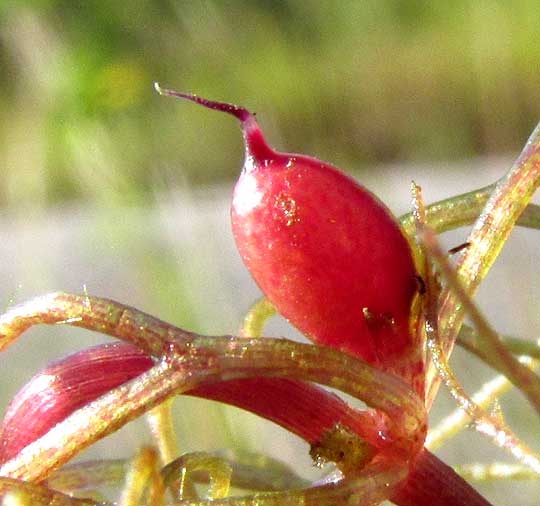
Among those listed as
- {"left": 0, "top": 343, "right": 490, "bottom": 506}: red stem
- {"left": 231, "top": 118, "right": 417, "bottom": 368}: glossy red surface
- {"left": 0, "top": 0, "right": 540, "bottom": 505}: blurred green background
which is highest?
{"left": 0, "top": 0, "right": 540, "bottom": 505}: blurred green background

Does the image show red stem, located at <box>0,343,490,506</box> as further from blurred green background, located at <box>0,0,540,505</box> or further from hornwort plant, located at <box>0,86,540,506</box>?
blurred green background, located at <box>0,0,540,505</box>

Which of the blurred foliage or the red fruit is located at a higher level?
the blurred foliage

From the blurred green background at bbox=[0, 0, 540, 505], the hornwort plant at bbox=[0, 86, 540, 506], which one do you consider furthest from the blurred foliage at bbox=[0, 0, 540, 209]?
the hornwort plant at bbox=[0, 86, 540, 506]

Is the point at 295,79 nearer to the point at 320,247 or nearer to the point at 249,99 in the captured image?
the point at 249,99

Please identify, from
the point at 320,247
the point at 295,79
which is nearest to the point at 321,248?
the point at 320,247

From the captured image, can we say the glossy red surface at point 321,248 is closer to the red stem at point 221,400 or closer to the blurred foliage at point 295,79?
the red stem at point 221,400

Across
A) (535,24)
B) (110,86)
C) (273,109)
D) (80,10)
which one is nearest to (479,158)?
(535,24)

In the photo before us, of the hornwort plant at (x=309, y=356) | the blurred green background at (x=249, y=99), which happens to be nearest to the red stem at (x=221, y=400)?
the hornwort plant at (x=309, y=356)
